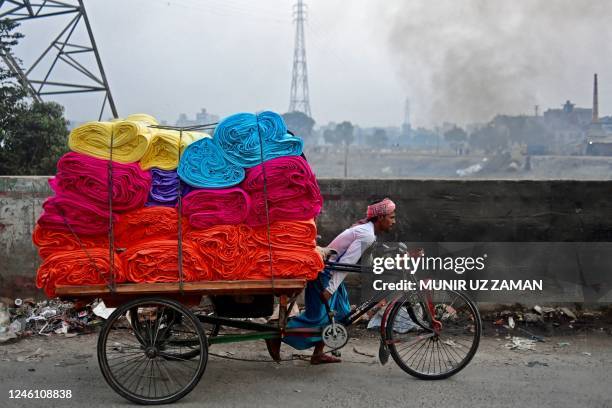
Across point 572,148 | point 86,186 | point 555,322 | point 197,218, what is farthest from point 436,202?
point 572,148

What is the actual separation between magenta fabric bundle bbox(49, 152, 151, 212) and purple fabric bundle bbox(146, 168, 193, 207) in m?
0.07

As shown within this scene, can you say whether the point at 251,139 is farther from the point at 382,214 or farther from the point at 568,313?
the point at 568,313

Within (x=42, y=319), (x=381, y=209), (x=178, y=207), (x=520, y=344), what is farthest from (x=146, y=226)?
(x=520, y=344)

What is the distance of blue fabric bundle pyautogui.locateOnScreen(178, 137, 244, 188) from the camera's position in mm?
4453

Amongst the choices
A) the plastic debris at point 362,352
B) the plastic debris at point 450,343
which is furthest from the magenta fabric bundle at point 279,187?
the plastic debris at point 450,343

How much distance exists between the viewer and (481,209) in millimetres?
6941

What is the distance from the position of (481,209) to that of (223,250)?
340 centimetres

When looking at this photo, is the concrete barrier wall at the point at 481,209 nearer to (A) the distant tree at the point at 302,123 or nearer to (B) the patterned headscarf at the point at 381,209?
(B) the patterned headscarf at the point at 381,209

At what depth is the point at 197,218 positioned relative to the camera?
14.6ft

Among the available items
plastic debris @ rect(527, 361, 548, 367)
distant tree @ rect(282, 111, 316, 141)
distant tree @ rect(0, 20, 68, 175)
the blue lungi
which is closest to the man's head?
the blue lungi

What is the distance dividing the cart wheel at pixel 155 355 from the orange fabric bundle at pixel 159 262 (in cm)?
18

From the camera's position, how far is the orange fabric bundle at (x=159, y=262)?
4.42 metres

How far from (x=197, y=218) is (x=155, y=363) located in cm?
129

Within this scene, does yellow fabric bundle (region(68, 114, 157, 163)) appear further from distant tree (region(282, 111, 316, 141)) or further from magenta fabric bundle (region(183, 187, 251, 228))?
distant tree (region(282, 111, 316, 141))
